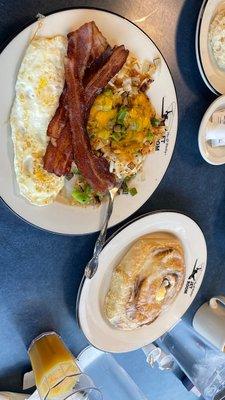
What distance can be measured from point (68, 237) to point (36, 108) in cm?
46

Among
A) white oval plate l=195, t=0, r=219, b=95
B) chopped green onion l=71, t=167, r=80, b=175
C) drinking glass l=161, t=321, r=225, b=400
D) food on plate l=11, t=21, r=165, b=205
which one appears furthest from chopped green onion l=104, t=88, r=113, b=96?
drinking glass l=161, t=321, r=225, b=400

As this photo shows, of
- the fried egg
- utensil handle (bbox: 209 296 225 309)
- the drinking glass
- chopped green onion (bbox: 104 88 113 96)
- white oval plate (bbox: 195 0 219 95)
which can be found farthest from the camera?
utensil handle (bbox: 209 296 225 309)

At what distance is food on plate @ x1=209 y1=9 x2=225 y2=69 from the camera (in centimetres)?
153

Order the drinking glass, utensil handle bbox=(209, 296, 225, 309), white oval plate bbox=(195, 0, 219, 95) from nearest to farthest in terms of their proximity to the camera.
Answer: white oval plate bbox=(195, 0, 219, 95) → the drinking glass → utensil handle bbox=(209, 296, 225, 309)

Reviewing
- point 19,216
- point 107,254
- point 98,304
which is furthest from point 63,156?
point 98,304

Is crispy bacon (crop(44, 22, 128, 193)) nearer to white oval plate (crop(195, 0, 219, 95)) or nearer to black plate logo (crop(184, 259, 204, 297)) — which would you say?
white oval plate (crop(195, 0, 219, 95))

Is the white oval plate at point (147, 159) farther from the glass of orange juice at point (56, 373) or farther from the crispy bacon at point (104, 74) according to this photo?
the glass of orange juice at point (56, 373)

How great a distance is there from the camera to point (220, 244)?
6.27 feet

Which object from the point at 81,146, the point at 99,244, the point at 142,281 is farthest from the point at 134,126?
the point at 142,281

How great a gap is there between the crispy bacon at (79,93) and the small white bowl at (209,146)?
16.5 inches

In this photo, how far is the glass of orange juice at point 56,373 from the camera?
4.48ft

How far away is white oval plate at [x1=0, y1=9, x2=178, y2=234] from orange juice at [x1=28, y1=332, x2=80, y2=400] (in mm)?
369

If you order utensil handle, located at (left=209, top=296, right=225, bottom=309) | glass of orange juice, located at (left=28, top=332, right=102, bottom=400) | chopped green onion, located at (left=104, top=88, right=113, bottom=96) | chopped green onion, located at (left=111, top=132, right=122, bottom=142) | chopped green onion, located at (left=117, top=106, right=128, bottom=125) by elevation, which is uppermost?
chopped green onion, located at (left=104, top=88, right=113, bottom=96)

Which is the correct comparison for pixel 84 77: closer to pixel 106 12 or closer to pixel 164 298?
pixel 106 12
